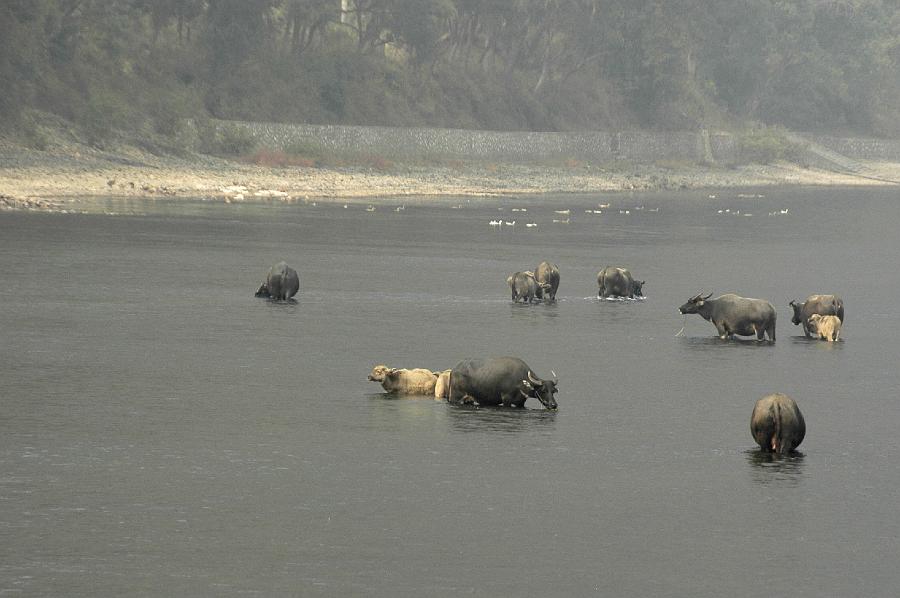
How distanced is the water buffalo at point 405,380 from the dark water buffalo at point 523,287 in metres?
14.1

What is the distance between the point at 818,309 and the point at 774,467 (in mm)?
14815

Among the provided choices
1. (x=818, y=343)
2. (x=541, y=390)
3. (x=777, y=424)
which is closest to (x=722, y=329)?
(x=818, y=343)

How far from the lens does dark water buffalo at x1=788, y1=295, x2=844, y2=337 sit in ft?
114

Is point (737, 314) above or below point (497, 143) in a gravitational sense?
below

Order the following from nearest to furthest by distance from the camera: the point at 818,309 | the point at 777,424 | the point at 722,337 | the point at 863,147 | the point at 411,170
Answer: the point at 777,424
the point at 722,337
the point at 818,309
the point at 411,170
the point at 863,147

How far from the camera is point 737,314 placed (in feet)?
108

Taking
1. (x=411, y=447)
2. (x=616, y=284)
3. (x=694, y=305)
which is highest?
(x=694, y=305)

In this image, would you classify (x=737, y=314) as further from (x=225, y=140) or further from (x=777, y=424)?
(x=225, y=140)

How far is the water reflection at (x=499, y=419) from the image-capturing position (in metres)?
22.3

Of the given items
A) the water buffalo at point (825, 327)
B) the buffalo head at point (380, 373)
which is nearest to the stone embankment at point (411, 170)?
the water buffalo at point (825, 327)

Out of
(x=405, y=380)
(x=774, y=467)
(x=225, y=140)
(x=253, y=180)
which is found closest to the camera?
(x=774, y=467)

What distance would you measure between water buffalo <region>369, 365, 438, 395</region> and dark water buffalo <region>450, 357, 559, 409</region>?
117 centimetres

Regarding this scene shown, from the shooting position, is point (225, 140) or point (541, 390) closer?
point (541, 390)

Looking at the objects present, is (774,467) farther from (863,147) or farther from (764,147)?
(863,147)
